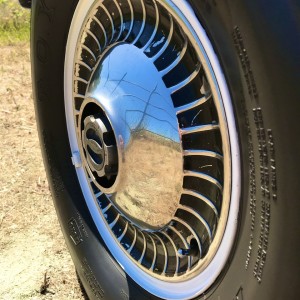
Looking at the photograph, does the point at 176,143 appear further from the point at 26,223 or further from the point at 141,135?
the point at 26,223

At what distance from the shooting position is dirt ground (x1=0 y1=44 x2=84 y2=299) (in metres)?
2.14

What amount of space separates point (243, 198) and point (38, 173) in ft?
6.31

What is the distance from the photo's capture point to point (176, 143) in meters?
1.31

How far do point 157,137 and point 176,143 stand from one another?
7 centimetres

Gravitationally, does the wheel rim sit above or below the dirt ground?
above

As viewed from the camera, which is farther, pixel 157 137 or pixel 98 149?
pixel 98 149

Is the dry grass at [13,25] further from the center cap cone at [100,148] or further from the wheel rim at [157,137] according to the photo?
the center cap cone at [100,148]

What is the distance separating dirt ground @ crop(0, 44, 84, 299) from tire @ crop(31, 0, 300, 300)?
27cm

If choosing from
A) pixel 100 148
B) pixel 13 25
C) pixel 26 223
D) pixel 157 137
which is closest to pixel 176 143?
pixel 157 137

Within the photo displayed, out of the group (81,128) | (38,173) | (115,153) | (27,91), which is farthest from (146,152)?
(27,91)

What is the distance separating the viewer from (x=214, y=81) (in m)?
1.09

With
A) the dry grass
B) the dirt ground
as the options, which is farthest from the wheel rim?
the dry grass

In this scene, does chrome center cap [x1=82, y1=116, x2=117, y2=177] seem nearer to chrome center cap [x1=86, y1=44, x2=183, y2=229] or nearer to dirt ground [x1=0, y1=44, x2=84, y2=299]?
chrome center cap [x1=86, y1=44, x2=183, y2=229]

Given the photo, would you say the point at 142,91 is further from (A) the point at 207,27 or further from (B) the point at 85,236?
(B) the point at 85,236
